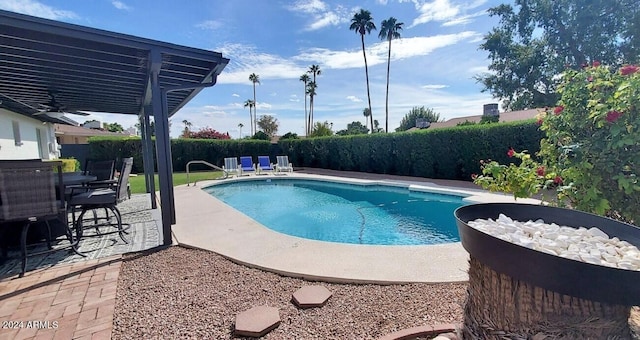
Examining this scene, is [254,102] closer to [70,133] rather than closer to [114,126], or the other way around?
[114,126]

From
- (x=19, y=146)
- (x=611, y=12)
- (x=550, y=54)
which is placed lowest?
(x=19, y=146)

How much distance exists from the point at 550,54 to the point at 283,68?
59.1 ft

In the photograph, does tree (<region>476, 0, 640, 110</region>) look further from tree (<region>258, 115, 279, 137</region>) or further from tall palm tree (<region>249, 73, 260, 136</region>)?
tree (<region>258, 115, 279, 137</region>)

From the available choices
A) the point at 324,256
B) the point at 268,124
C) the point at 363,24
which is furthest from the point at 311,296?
the point at 268,124

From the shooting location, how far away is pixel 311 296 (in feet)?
9.54

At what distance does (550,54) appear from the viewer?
1781 cm

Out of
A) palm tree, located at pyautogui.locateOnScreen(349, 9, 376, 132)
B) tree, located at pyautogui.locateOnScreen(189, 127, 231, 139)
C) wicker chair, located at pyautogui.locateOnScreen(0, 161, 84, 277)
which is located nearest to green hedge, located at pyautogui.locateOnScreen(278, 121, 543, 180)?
tree, located at pyautogui.locateOnScreen(189, 127, 231, 139)

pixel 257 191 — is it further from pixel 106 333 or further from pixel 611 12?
pixel 611 12

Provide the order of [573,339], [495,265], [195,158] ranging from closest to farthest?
1. [573,339]
2. [495,265]
3. [195,158]

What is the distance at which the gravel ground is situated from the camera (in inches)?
95.6

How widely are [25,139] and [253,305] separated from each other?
14038 millimetres

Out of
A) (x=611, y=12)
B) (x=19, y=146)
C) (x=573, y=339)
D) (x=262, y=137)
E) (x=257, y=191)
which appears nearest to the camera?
(x=573, y=339)

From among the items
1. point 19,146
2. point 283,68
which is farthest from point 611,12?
point 19,146

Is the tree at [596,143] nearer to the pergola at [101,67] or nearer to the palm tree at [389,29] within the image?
the pergola at [101,67]
